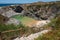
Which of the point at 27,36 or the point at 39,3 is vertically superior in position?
the point at 27,36

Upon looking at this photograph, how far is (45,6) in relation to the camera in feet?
46.0

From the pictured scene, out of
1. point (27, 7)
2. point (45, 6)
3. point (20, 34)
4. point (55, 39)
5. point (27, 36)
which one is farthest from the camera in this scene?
point (45, 6)

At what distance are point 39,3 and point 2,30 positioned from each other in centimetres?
708

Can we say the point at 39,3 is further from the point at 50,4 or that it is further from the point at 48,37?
the point at 48,37

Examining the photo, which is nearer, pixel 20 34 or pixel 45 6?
pixel 20 34

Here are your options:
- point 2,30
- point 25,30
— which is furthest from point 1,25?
point 25,30

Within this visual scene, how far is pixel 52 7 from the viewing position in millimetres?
14453

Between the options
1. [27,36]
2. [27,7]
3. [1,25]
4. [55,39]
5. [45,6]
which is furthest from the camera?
[45,6]

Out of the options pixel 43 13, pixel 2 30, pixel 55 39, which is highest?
pixel 55 39

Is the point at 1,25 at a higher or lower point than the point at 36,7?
higher

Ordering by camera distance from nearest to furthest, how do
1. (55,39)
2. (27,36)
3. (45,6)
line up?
(55,39) < (27,36) < (45,6)

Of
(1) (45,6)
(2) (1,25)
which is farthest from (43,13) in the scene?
(2) (1,25)

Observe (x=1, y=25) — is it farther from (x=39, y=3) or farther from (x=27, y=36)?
(x=39, y=3)

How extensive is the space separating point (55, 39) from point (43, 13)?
9017 millimetres
